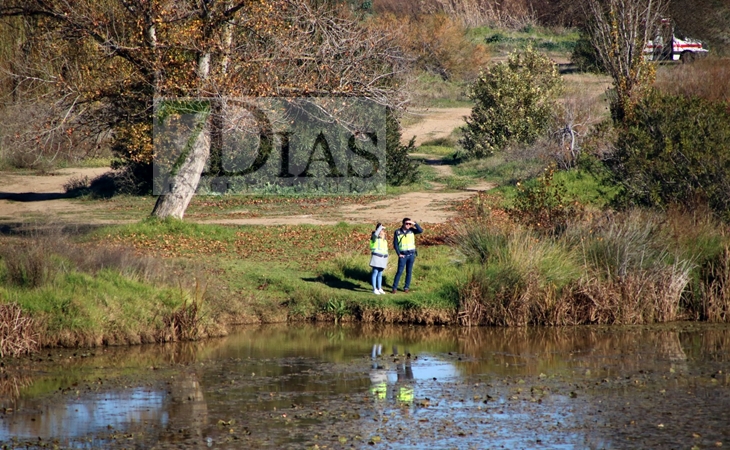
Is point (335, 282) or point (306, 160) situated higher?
point (306, 160)

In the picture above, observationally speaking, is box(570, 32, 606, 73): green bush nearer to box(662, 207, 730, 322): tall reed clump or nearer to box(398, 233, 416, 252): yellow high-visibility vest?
box(662, 207, 730, 322): tall reed clump

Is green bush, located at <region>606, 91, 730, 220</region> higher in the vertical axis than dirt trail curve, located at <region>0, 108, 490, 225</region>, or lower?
higher

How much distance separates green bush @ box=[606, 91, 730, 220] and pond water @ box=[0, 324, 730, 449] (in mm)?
5004

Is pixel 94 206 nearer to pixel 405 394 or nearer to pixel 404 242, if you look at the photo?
pixel 404 242

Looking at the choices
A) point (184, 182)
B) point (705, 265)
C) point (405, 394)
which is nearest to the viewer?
point (405, 394)

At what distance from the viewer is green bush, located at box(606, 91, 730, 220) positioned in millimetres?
23422

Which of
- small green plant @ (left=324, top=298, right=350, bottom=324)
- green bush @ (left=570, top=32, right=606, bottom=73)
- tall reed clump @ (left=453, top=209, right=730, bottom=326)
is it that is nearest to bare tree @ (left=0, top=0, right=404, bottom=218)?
small green plant @ (left=324, top=298, right=350, bottom=324)

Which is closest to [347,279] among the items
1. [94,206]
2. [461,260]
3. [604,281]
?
[461,260]

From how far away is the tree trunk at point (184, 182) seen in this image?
26.4 m

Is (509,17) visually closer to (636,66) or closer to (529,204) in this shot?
(636,66)

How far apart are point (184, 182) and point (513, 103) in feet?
62.0

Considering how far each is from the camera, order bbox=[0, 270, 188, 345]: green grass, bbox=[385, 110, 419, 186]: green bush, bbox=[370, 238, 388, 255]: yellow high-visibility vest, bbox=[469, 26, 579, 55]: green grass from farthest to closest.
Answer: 1. bbox=[469, 26, 579, 55]: green grass
2. bbox=[385, 110, 419, 186]: green bush
3. bbox=[370, 238, 388, 255]: yellow high-visibility vest
4. bbox=[0, 270, 188, 345]: green grass

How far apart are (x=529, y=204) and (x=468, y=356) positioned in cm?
785

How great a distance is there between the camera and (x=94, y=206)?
3434 cm
